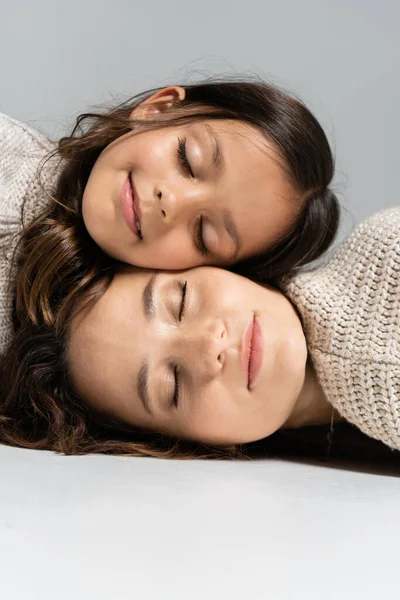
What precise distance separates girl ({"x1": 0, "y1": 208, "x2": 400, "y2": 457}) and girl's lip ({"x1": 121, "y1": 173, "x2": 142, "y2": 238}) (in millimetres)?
79

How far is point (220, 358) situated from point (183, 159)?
1.21 ft

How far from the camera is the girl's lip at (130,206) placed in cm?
142

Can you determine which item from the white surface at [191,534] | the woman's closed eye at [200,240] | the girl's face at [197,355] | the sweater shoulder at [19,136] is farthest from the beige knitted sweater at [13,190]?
the white surface at [191,534]

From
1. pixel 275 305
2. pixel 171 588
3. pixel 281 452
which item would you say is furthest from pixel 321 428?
pixel 171 588

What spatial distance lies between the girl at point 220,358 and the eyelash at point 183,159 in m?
0.17

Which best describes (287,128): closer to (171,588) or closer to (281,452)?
(281,452)

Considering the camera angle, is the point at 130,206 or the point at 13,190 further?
the point at 13,190

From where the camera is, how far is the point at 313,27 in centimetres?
237

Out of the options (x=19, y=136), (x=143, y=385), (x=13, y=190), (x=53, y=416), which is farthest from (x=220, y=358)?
(x=19, y=136)

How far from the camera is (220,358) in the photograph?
4.20 feet

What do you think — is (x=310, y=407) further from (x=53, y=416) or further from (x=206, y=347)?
(x=53, y=416)

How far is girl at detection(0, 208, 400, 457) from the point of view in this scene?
1296 mm

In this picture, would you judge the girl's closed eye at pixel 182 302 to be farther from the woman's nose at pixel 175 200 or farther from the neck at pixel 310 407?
the neck at pixel 310 407

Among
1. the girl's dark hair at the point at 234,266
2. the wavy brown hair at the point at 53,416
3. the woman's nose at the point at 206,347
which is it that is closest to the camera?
the woman's nose at the point at 206,347
